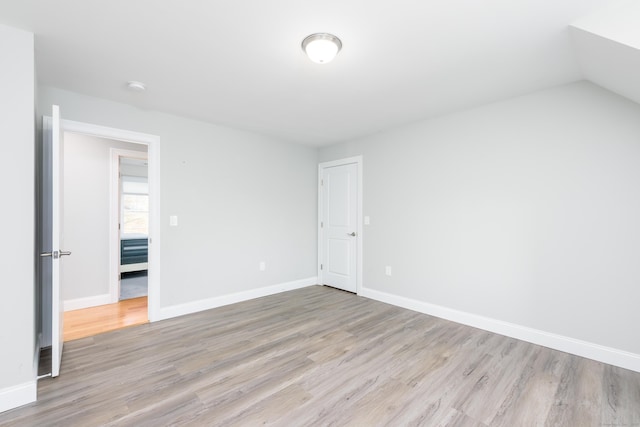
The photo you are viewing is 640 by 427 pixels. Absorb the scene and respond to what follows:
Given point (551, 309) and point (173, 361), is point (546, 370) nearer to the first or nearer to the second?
point (551, 309)

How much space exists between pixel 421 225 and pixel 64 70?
3.92 m

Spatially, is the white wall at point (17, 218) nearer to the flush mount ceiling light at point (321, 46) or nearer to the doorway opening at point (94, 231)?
the doorway opening at point (94, 231)

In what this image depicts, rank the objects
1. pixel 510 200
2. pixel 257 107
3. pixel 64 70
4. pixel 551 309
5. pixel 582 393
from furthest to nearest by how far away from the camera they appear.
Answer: pixel 257 107, pixel 510 200, pixel 551 309, pixel 64 70, pixel 582 393

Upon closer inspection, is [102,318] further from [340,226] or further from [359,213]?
[359,213]

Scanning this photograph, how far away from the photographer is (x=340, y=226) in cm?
473

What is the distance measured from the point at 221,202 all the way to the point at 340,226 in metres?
1.92

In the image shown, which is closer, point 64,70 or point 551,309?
point 64,70

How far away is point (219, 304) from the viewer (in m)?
3.83

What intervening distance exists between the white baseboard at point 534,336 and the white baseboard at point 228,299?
5.39 feet

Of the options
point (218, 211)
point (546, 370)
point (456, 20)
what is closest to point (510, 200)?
point (546, 370)

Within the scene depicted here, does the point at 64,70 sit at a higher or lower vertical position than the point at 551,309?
higher

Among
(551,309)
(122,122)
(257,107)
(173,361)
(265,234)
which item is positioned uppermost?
(257,107)

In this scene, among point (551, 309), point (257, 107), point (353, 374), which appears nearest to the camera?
point (353, 374)

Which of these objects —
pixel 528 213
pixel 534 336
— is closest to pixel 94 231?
pixel 528 213
